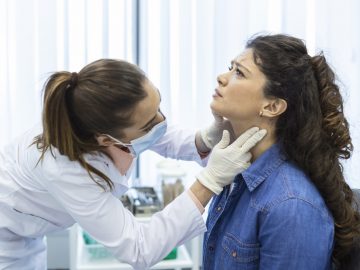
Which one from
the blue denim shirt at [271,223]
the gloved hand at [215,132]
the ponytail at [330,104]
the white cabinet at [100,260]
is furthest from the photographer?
the white cabinet at [100,260]

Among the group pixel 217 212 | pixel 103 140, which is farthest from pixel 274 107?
pixel 103 140

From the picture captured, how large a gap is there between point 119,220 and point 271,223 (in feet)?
1.38

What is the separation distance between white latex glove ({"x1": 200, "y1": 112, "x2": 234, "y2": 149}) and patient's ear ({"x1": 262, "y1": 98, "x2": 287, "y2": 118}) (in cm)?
25

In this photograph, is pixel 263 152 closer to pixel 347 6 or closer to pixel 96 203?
→ pixel 96 203

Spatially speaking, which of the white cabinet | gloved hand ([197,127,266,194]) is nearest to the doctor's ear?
gloved hand ([197,127,266,194])

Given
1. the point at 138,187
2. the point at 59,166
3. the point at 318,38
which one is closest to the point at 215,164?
the point at 59,166

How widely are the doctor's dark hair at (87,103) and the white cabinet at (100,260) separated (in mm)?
797

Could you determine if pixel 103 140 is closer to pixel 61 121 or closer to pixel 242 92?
pixel 61 121

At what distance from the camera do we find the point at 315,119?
3.96 feet

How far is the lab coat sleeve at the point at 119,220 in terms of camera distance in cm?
126

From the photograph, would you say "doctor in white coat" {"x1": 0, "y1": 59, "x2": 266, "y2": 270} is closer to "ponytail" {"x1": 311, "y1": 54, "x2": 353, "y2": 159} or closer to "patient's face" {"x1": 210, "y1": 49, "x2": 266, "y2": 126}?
"patient's face" {"x1": 210, "y1": 49, "x2": 266, "y2": 126}

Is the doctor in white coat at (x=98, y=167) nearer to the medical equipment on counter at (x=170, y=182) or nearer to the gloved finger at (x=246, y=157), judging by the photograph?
the gloved finger at (x=246, y=157)

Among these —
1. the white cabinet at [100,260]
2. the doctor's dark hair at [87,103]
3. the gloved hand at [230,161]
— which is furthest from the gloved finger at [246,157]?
the white cabinet at [100,260]

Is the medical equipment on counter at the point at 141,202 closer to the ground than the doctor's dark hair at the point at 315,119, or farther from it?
closer to the ground
